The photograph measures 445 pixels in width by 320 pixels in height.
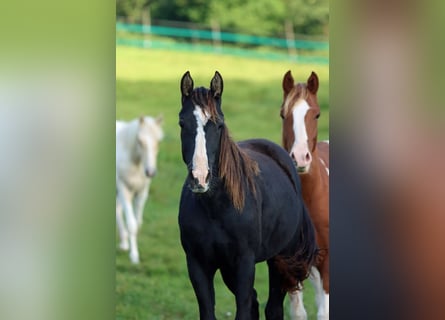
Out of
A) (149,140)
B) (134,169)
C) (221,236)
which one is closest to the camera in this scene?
(221,236)

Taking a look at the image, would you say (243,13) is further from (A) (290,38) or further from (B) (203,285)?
(B) (203,285)

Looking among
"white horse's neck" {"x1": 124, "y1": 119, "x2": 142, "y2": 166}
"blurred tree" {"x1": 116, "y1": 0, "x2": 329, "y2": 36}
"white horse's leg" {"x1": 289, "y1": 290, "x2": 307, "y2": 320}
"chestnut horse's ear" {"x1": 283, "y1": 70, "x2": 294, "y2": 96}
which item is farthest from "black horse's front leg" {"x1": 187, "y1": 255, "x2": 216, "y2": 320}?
"blurred tree" {"x1": 116, "y1": 0, "x2": 329, "y2": 36}

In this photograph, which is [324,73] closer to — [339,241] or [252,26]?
[252,26]

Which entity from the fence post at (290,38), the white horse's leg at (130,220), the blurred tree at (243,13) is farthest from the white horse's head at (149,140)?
the fence post at (290,38)

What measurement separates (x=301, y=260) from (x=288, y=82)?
866 millimetres

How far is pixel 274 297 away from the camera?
14.3 ft

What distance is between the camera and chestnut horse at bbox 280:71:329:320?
4.40 meters

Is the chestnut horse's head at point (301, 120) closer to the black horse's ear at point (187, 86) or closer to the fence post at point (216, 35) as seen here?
the fence post at point (216, 35)

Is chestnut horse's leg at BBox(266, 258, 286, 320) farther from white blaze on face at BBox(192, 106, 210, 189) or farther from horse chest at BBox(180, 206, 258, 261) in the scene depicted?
white blaze on face at BBox(192, 106, 210, 189)

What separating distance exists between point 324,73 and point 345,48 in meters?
0.19

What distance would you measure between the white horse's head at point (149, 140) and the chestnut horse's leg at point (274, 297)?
824 millimetres

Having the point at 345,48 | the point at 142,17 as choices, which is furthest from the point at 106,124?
the point at 345,48

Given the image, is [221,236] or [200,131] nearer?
[200,131]

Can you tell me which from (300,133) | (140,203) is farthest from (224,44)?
(140,203)
